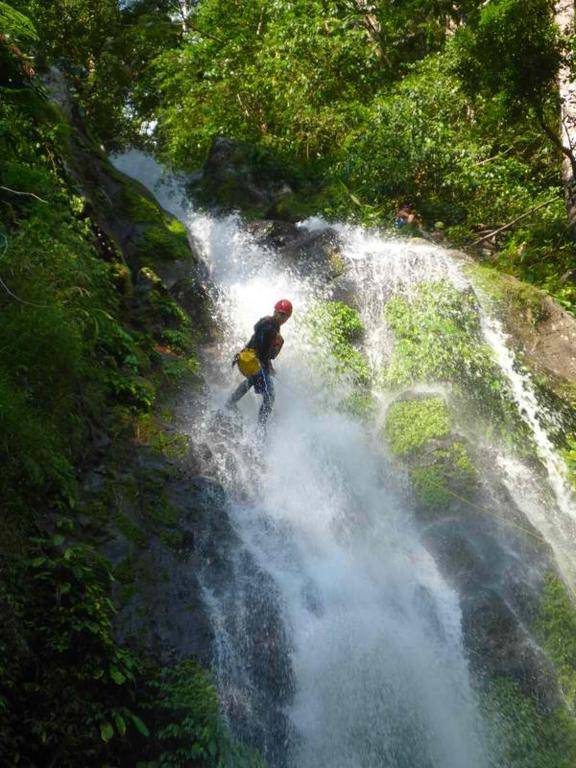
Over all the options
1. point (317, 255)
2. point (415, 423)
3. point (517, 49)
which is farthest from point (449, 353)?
point (517, 49)

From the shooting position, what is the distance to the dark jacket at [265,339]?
8219 millimetres

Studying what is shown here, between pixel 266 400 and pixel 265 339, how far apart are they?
0.85 metres

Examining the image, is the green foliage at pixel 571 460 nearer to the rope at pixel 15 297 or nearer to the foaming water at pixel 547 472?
the foaming water at pixel 547 472

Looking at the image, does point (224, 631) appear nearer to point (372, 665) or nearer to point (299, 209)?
point (372, 665)

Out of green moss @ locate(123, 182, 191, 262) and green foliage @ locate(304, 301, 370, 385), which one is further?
green moss @ locate(123, 182, 191, 262)

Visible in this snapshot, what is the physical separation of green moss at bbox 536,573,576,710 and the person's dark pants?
4.10m

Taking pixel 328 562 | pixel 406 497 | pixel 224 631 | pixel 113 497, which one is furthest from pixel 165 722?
pixel 406 497

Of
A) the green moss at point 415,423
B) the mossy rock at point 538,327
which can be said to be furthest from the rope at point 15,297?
the mossy rock at point 538,327

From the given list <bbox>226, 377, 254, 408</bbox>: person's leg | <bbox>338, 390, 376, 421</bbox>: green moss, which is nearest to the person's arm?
<bbox>226, 377, 254, 408</bbox>: person's leg

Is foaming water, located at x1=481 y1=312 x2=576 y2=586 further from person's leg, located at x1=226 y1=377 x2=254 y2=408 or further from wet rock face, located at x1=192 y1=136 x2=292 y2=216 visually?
wet rock face, located at x1=192 y1=136 x2=292 y2=216

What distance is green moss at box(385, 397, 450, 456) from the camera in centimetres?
861

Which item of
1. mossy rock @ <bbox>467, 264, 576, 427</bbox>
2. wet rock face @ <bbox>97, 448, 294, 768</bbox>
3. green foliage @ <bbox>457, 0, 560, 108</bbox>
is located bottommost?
wet rock face @ <bbox>97, 448, 294, 768</bbox>

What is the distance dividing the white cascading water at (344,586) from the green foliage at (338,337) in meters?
0.29

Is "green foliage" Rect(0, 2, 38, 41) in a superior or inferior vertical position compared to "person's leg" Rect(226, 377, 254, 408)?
superior
